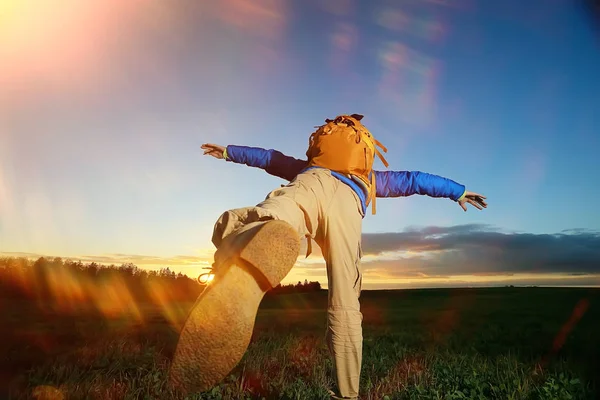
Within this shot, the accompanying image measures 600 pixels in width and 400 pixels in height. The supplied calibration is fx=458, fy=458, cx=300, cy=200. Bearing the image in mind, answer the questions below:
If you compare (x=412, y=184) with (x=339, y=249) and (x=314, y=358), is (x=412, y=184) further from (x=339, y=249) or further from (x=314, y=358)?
(x=314, y=358)

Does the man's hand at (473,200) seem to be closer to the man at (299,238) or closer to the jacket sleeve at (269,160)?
the man at (299,238)

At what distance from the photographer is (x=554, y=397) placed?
436cm

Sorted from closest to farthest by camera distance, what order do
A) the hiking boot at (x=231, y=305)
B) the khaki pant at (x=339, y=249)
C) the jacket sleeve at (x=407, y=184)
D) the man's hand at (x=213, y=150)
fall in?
the hiking boot at (x=231, y=305), the khaki pant at (x=339, y=249), the jacket sleeve at (x=407, y=184), the man's hand at (x=213, y=150)

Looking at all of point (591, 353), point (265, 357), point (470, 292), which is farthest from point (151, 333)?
point (470, 292)

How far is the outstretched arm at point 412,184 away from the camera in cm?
477

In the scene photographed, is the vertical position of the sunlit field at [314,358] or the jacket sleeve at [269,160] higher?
the jacket sleeve at [269,160]

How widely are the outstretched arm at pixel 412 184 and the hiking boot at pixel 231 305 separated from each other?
81.2 inches

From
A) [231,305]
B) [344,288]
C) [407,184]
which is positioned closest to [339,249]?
[344,288]

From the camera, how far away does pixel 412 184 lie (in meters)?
4.79

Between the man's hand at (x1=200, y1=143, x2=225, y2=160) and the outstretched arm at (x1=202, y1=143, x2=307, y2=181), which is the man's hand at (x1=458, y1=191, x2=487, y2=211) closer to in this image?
the outstretched arm at (x1=202, y1=143, x2=307, y2=181)

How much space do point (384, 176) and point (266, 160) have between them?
1260mm

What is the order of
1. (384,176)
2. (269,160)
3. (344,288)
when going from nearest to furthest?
(344,288) < (384,176) < (269,160)

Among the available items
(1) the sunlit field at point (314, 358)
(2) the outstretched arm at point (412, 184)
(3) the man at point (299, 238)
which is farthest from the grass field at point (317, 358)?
(2) the outstretched arm at point (412, 184)

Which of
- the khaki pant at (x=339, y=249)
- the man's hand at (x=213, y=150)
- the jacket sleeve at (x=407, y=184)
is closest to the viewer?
the khaki pant at (x=339, y=249)
